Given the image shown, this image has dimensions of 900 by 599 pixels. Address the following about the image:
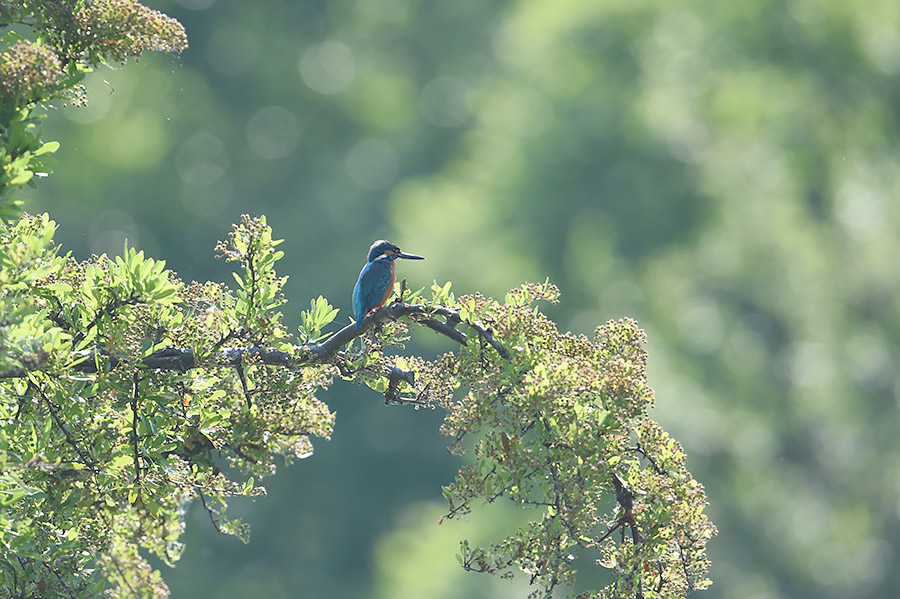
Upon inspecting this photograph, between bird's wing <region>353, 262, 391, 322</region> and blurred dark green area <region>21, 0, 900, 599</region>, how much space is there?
11.2 metres

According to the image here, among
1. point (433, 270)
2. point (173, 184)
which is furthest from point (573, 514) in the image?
point (173, 184)

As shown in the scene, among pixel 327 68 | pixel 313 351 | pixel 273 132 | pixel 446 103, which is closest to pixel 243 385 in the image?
pixel 313 351

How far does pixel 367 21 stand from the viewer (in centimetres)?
2895

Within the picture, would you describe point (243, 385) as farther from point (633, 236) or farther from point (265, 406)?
point (633, 236)

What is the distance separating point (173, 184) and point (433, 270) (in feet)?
20.9

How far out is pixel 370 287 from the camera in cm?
565

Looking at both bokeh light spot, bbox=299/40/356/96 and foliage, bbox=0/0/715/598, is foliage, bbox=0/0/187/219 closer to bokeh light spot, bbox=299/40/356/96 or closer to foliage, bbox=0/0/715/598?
foliage, bbox=0/0/715/598

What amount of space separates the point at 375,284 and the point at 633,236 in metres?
14.9

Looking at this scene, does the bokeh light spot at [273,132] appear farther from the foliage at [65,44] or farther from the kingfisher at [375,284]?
the foliage at [65,44]

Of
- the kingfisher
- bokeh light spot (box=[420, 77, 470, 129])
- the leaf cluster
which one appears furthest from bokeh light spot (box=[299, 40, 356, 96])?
the leaf cluster

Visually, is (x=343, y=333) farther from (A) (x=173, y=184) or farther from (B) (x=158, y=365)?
(A) (x=173, y=184)

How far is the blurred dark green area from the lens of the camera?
1741 centimetres

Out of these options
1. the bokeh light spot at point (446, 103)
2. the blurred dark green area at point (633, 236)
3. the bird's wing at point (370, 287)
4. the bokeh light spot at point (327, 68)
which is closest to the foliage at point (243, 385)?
the bird's wing at point (370, 287)

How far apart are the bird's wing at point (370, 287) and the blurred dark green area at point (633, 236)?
36.9ft
